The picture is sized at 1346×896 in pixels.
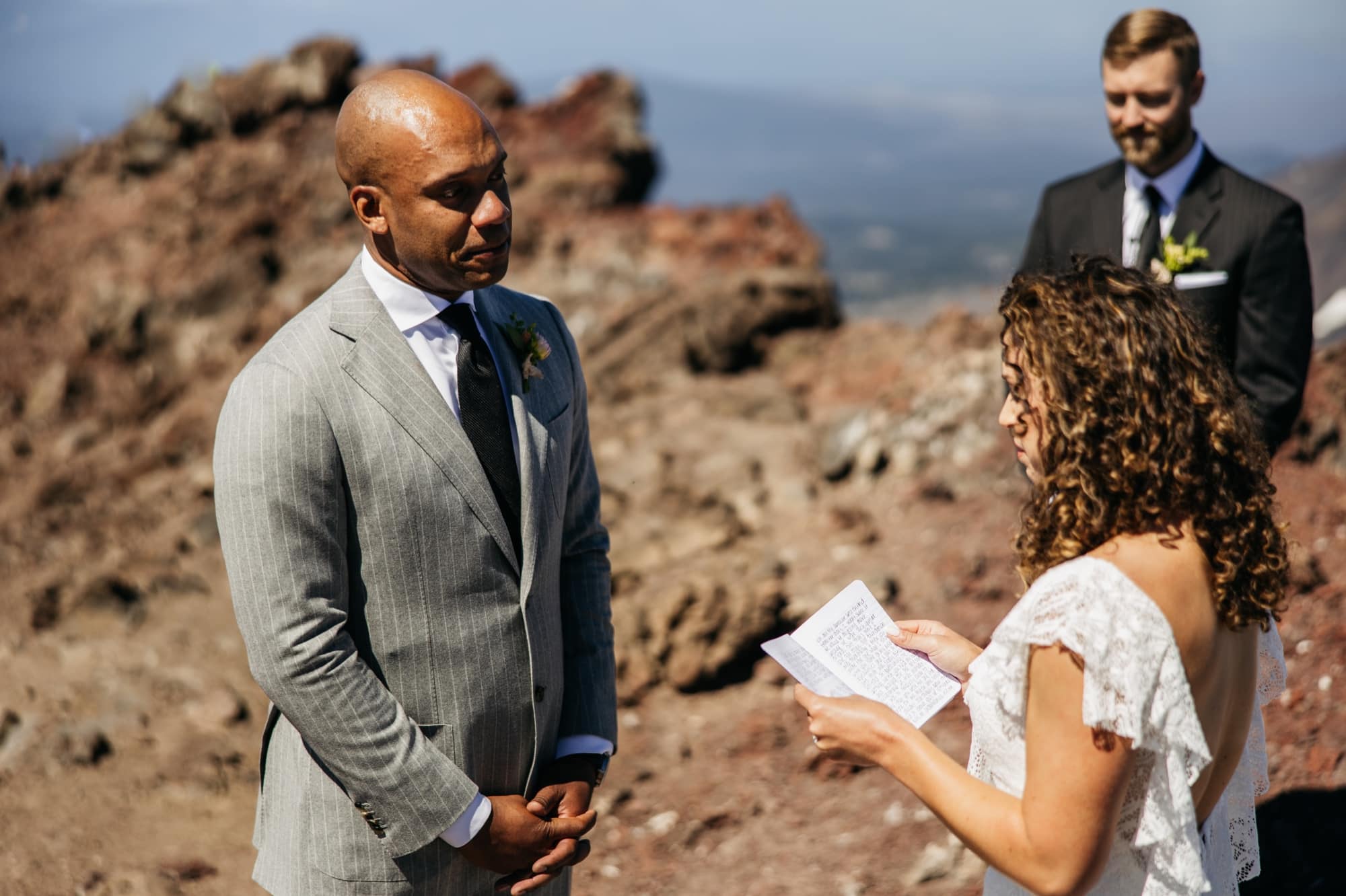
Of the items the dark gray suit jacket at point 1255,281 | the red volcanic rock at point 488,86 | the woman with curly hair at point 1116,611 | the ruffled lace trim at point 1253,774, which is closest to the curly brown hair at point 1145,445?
the woman with curly hair at point 1116,611

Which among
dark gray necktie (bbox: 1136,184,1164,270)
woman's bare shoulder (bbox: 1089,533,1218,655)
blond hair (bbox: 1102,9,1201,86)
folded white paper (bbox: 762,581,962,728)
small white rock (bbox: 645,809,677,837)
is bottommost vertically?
small white rock (bbox: 645,809,677,837)

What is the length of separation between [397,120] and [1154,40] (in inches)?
Answer: 116

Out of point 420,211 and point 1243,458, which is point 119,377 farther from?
point 1243,458

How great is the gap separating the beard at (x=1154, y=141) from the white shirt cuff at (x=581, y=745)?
2.93 m

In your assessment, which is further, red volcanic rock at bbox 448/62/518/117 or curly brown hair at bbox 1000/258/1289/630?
red volcanic rock at bbox 448/62/518/117

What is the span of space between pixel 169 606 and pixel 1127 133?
653 centimetres

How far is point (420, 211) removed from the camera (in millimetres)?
2457

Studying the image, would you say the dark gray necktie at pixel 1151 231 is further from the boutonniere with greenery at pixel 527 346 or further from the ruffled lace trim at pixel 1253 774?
the boutonniere with greenery at pixel 527 346

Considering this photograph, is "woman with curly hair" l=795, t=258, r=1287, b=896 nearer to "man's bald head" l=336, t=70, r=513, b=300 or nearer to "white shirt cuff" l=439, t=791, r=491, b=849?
"white shirt cuff" l=439, t=791, r=491, b=849

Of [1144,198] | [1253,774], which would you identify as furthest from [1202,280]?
[1253,774]

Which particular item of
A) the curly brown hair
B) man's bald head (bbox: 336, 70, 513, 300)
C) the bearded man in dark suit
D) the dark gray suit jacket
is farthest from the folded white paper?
the bearded man in dark suit

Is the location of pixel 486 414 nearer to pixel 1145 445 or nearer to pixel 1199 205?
pixel 1145 445

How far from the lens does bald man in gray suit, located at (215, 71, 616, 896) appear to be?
2.35m

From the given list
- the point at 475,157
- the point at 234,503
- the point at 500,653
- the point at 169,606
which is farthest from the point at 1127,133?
the point at 169,606
